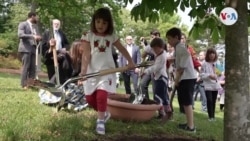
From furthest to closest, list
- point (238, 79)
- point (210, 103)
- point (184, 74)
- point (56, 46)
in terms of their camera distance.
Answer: point (56, 46), point (210, 103), point (184, 74), point (238, 79)

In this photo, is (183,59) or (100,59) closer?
(100,59)

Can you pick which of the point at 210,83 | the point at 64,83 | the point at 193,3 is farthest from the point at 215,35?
the point at 210,83

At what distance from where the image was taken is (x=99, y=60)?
4.52m

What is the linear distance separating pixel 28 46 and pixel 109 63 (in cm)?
460

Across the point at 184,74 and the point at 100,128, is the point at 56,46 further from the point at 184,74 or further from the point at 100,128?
the point at 100,128

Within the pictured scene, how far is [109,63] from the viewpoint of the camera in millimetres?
4539

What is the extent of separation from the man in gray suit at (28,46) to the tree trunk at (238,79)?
238 inches

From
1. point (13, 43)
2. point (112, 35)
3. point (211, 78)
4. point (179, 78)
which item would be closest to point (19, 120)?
point (112, 35)

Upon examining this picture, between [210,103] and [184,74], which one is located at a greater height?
[184,74]

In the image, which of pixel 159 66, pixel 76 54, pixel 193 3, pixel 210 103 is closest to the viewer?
pixel 193 3

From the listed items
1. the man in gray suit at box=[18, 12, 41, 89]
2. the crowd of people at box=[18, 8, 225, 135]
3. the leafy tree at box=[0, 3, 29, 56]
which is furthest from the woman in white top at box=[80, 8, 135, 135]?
the leafy tree at box=[0, 3, 29, 56]

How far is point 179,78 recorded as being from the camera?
5453 mm

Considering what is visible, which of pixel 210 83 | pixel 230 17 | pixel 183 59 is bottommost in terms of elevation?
pixel 210 83

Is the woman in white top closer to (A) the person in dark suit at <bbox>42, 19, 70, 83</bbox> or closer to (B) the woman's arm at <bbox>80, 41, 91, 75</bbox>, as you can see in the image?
(B) the woman's arm at <bbox>80, 41, 91, 75</bbox>
